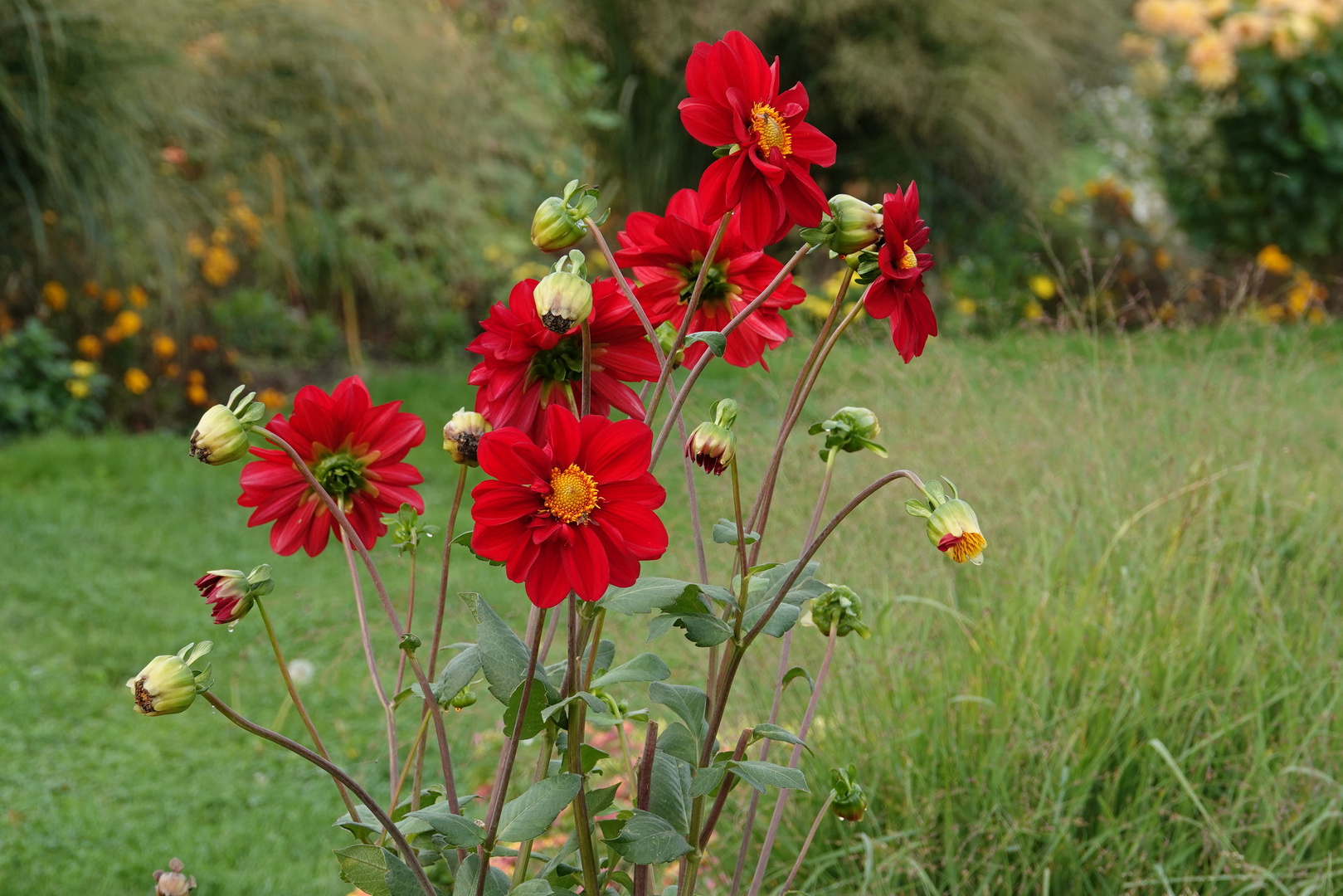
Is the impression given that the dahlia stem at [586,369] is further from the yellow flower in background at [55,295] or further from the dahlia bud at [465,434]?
the yellow flower in background at [55,295]

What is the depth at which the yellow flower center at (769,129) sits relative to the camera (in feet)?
1.93

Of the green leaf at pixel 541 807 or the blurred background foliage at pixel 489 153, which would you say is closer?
the green leaf at pixel 541 807

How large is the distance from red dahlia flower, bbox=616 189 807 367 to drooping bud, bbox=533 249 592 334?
11cm

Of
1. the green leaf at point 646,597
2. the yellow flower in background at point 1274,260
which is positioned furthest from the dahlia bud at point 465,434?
the yellow flower in background at point 1274,260

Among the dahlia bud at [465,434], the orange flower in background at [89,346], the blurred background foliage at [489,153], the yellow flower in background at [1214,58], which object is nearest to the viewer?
the dahlia bud at [465,434]

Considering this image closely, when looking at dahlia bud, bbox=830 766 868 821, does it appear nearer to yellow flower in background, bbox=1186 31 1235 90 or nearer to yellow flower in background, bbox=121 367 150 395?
yellow flower in background, bbox=121 367 150 395

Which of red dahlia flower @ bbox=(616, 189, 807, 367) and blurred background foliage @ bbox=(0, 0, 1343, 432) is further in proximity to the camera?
blurred background foliage @ bbox=(0, 0, 1343, 432)

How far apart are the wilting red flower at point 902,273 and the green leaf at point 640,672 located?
207 mm

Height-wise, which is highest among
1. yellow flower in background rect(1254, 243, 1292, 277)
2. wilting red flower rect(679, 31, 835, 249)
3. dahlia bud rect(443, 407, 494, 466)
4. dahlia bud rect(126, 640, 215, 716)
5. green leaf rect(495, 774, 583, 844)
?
wilting red flower rect(679, 31, 835, 249)

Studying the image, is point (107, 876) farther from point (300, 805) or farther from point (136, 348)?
point (136, 348)

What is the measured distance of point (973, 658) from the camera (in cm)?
150

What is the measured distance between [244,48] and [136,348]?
0.92 metres

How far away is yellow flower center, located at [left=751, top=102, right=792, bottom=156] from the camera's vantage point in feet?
1.93

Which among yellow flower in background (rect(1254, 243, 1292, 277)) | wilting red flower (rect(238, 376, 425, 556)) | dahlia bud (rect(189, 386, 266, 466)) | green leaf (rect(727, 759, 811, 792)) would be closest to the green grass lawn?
green leaf (rect(727, 759, 811, 792))
